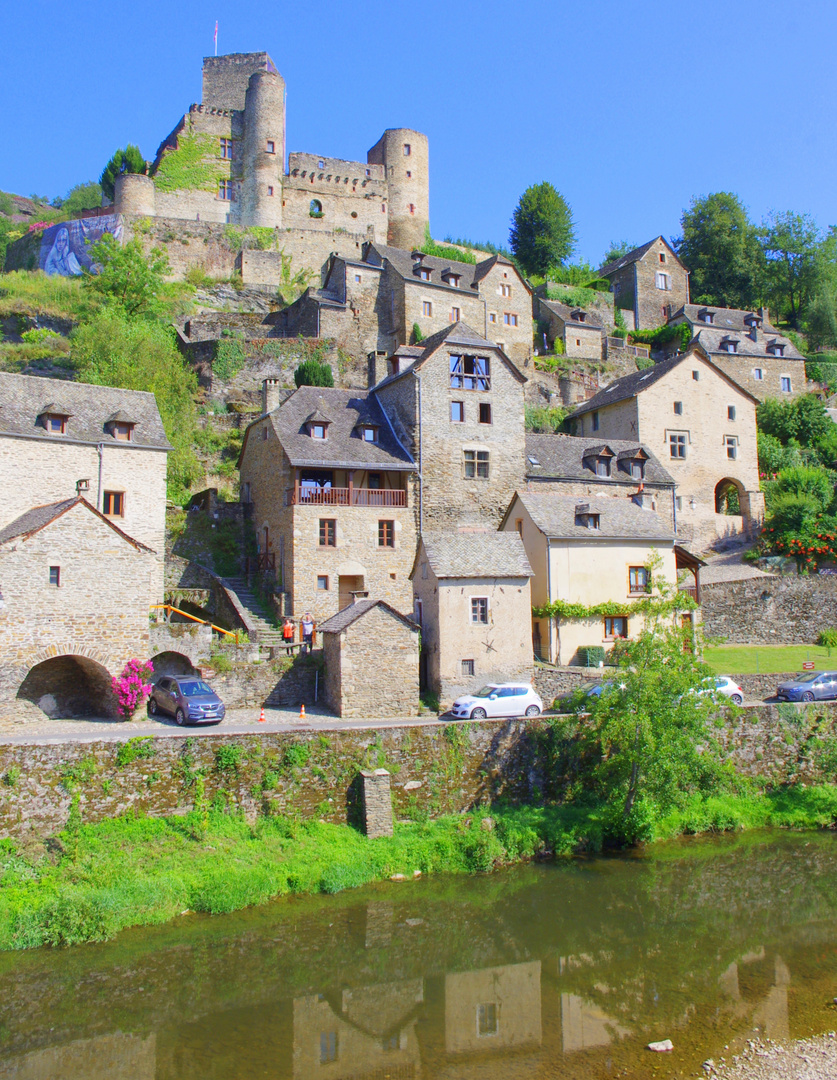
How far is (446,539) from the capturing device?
27.8 meters

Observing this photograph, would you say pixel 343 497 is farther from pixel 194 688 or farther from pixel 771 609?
pixel 771 609

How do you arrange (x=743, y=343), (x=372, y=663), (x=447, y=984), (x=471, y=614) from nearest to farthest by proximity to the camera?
(x=447, y=984) < (x=372, y=663) < (x=471, y=614) < (x=743, y=343)

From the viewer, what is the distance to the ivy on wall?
58844mm

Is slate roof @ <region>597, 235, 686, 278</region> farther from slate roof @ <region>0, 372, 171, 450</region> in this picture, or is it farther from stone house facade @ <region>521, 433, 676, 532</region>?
slate roof @ <region>0, 372, 171, 450</region>

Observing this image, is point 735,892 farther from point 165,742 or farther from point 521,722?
point 165,742

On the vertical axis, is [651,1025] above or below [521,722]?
below

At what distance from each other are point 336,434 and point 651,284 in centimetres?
4230

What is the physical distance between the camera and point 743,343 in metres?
53.4

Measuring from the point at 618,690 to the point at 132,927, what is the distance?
39.4 ft

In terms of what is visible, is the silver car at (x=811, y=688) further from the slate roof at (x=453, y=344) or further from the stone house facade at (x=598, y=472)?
the slate roof at (x=453, y=344)

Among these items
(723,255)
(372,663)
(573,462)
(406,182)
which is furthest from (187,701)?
(723,255)

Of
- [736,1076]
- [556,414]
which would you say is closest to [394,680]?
[736,1076]

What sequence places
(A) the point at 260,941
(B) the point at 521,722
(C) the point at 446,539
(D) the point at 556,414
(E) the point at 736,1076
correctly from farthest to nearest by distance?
(D) the point at 556,414, (C) the point at 446,539, (B) the point at 521,722, (A) the point at 260,941, (E) the point at 736,1076

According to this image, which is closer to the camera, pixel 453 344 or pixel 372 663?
pixel 372 663
